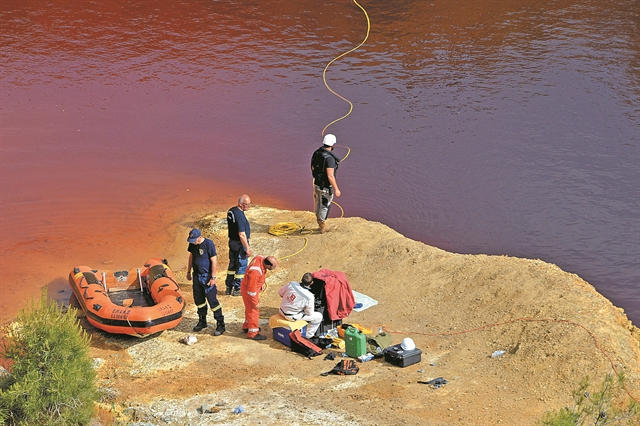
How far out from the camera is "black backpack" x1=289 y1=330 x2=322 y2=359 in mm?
10031

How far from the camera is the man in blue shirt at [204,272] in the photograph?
10.6 m

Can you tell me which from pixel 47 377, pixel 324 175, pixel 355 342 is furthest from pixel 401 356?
pixel 324 175

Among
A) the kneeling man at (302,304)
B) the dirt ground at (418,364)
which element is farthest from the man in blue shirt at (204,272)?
the kneeling man at (302,304)

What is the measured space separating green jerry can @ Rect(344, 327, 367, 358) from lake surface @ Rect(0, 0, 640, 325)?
516 cm

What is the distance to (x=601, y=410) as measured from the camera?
741 centimetres

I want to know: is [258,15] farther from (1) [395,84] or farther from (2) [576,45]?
(2) [576,45]

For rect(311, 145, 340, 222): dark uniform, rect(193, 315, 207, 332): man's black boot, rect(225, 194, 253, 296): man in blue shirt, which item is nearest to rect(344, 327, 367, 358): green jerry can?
rect(193, 315, 207, 332): man's black boot

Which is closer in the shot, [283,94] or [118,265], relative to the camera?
[118,265]

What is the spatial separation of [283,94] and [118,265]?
917 cm

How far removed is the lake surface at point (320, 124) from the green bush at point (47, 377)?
15.0 feet

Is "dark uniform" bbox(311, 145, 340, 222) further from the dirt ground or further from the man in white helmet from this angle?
the dirt ground

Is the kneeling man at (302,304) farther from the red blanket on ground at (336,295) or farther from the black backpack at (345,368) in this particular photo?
the black backpack at (345,368)

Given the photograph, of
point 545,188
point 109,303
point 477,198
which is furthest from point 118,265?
point 545,188

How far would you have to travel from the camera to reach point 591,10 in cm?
2755
